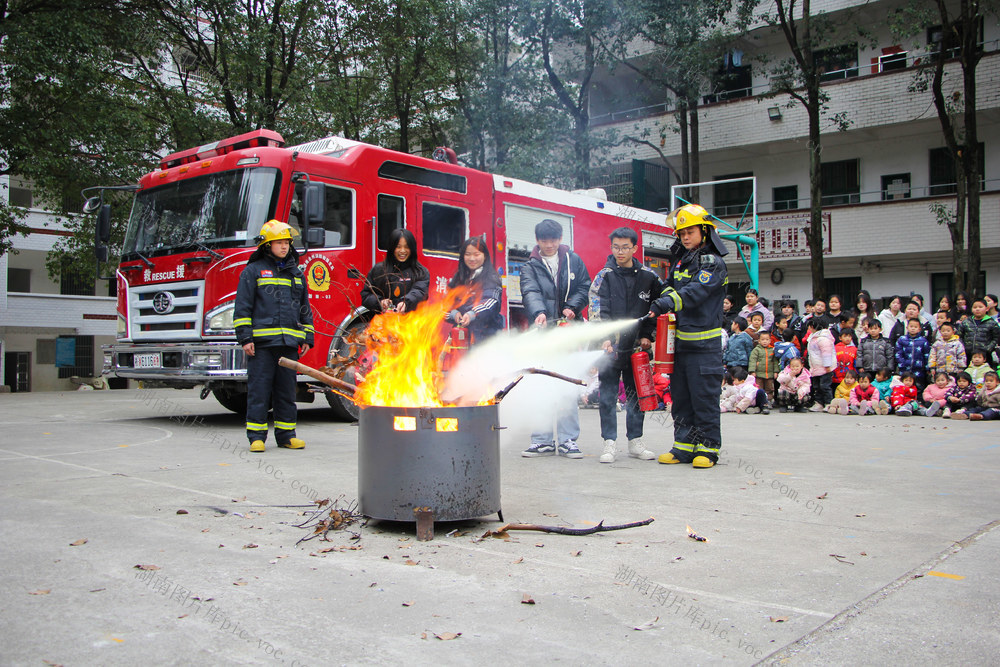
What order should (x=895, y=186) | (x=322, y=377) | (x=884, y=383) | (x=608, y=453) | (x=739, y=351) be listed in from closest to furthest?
(x=322, y=377)
(x=608, y=453)
(x=884, y=383)
(x=739, y=351)
(x=895, y=186)

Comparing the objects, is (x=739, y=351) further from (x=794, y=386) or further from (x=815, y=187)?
(x=815, y=187)

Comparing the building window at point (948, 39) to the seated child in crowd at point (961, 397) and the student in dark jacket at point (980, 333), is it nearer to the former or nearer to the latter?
the student in dark jacket at point (980, 333)

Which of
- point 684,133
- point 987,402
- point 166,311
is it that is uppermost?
point 684,133

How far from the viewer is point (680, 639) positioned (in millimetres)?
2791

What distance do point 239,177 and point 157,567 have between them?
647 cm

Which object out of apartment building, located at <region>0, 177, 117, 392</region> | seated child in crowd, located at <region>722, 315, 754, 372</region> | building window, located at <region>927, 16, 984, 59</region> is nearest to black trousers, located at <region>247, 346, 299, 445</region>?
seated child in crowd, located at <region>722, 315, 754, 372</region>

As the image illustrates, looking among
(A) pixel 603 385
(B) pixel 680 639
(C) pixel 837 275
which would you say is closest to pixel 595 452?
(A) pixel 603 385

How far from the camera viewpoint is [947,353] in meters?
12.0

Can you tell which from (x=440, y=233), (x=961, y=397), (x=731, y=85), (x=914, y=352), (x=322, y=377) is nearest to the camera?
(x=322, y=377)

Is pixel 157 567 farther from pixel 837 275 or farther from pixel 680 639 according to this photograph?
pixel 837 275

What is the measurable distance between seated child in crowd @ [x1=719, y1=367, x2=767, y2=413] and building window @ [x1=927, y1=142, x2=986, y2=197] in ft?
44.4

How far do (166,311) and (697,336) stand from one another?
19.6ft

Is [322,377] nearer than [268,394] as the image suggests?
Yes

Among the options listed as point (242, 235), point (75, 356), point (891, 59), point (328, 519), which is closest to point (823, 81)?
point (891, 59)
